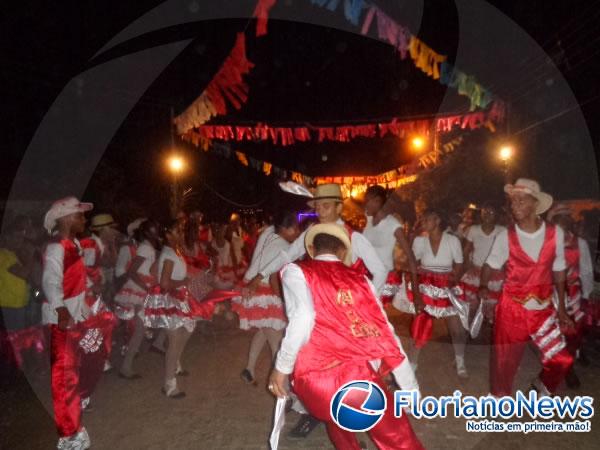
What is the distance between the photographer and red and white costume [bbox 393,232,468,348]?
5.52m

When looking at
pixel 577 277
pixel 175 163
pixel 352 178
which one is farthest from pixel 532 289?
pixel 352 178

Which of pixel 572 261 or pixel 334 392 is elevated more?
pixel 572 261

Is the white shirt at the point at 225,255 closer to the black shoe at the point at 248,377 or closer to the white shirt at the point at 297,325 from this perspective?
the black shoe at the point at 248,377

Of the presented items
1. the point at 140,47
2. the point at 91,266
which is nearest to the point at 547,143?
the point at 140,47

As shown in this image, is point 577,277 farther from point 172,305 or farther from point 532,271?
point 172,305

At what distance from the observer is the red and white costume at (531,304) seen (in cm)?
413

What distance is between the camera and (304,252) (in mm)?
4410

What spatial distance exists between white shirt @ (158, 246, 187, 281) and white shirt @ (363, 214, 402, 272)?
7.20 ft

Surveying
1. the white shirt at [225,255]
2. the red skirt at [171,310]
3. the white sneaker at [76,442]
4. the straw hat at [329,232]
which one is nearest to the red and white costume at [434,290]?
the red skirt at [171,310]

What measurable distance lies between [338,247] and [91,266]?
3.10 meters

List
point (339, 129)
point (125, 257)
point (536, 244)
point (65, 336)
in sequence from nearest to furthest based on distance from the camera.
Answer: point (65, 336)
point (536, 244)
point (125, 257)
point (339, 129)

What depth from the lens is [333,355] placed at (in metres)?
2.57

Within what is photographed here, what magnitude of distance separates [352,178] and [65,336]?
30729mm

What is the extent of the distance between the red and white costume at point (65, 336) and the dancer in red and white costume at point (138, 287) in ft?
6.36
